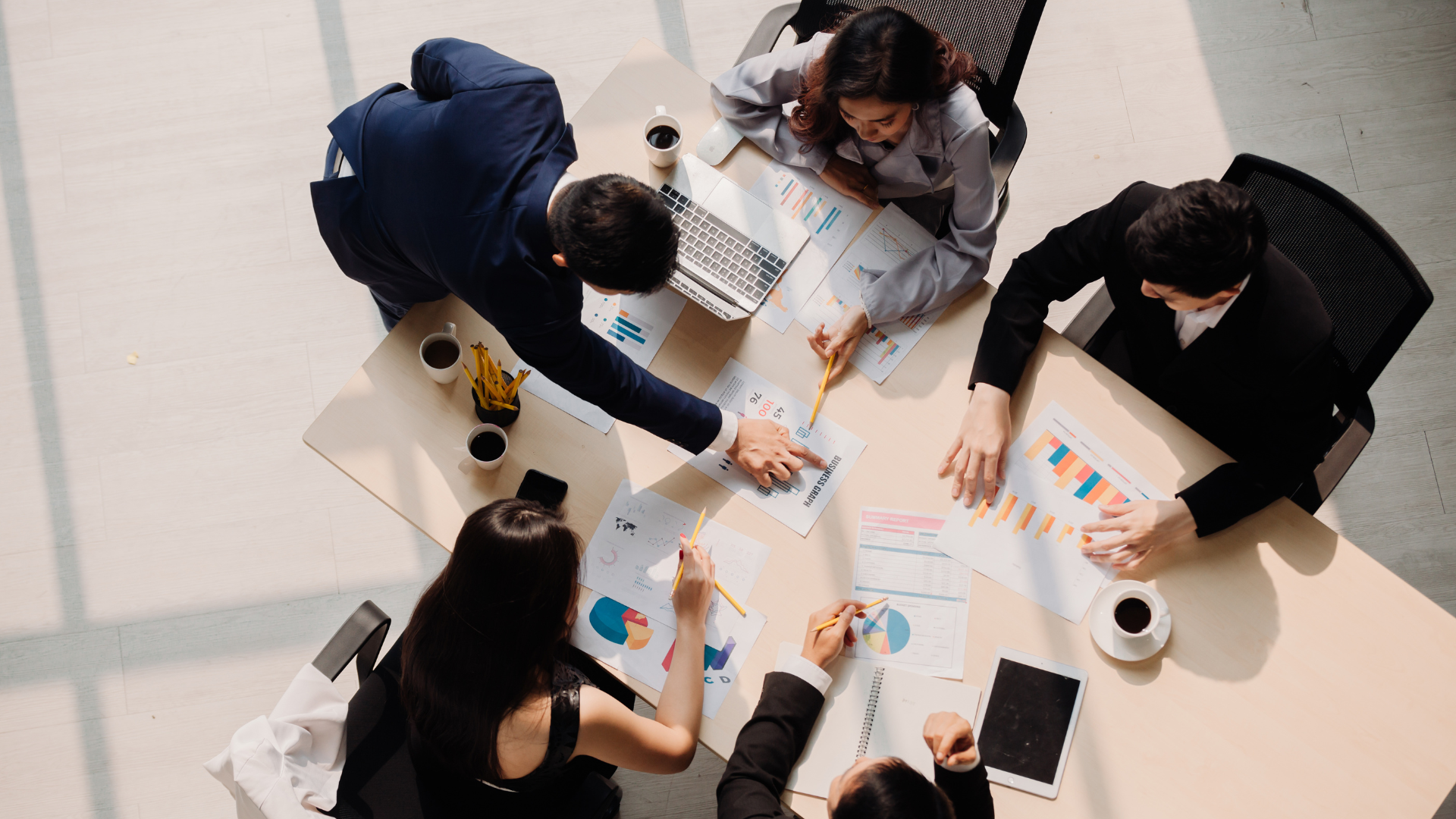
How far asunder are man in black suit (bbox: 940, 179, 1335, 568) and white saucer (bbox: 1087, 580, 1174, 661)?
5 cm

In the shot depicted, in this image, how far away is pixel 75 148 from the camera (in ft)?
9.10

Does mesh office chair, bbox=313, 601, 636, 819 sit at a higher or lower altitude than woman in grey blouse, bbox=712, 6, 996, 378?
lower

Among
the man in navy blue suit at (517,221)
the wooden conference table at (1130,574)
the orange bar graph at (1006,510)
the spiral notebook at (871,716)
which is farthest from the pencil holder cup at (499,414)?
the orange bar graph at (1006,510)

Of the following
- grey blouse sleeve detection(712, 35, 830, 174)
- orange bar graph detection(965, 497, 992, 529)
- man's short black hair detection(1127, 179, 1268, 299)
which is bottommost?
orange bar graph detection(965, 497, 992, 529)

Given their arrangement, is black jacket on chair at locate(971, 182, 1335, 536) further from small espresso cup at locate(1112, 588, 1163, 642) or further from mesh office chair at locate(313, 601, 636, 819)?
mesh office chair at locate(313, 601, 636, 819)

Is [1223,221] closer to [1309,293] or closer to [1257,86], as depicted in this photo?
[1309,293]

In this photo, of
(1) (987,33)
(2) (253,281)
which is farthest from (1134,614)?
(2) (253,281)

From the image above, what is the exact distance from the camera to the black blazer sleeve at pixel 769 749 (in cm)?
141

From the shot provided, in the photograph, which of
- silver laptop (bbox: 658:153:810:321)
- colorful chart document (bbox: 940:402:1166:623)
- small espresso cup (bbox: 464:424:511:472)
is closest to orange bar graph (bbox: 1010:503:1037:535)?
colorful chart document (bbox: 940:402:1166:623)

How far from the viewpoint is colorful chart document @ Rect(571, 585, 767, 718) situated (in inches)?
60.5

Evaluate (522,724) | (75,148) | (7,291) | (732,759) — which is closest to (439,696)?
(522,724)

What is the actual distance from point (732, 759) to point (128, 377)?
2143mm

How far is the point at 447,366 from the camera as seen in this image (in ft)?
5.56

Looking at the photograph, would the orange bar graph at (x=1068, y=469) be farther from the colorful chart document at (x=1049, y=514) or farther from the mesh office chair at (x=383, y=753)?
the mesh office chair at (x=383, y=753)
